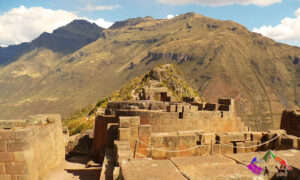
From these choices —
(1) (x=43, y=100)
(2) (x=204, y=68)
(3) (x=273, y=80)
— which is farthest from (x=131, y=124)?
(1) (x=43, y=100)

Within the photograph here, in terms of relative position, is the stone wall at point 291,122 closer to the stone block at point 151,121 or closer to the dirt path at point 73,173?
the stone block at point 151,121

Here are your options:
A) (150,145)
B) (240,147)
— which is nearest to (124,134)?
(150,145)

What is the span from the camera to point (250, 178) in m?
5.57

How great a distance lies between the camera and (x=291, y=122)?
1628 cm

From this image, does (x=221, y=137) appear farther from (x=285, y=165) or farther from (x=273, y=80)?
(x=273, y=80)

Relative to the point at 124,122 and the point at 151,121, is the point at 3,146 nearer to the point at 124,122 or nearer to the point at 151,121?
the point at 124,122

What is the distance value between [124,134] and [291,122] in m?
11.6

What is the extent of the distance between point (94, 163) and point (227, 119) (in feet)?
24.0

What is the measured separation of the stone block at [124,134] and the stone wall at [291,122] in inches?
434

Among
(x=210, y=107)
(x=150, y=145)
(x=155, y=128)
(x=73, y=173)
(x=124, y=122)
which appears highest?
(x=210, y=107)

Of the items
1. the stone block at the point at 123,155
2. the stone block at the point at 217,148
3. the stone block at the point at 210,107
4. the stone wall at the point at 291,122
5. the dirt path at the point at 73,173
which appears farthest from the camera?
the stone block at the point at 210,107

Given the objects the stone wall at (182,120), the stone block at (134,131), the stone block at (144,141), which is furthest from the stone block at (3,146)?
the stone wall at (182,120)

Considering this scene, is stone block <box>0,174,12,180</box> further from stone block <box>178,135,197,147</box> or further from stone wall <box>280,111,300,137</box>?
stone wall <box>280,111,300,137</box>

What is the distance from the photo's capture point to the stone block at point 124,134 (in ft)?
31.8
